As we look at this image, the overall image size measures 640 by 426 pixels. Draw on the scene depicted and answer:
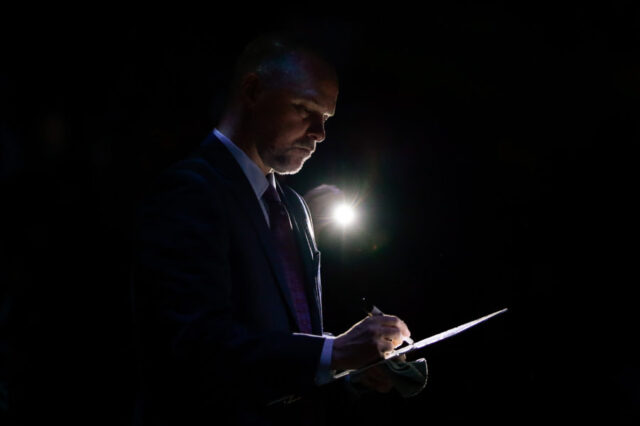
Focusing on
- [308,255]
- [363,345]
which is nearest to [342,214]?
[308,255]

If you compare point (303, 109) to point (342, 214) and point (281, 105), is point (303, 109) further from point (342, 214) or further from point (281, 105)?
point (342, 214)

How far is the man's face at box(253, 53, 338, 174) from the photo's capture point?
5.65ft

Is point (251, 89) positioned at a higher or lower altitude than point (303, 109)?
higher

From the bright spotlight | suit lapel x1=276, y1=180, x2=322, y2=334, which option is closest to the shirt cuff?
suit lapel x1=276, y1=180, x2=322, y2=334

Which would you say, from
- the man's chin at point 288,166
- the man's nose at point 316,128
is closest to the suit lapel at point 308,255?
the man's chin at point 288,166

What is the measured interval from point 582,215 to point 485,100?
100 cm

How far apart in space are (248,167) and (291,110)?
266mm

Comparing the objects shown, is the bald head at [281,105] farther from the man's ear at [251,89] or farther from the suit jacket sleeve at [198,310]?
the suit jacket sleeve at [198,310]

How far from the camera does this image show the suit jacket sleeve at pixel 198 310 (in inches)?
48.7

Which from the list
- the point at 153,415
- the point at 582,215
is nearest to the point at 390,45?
the point at 582,215

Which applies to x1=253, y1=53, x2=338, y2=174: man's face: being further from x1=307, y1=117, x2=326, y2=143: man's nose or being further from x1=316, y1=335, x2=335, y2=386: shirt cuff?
x1=316, y1=335, x2=335, y2=386: shirt cuff

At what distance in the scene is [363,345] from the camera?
1.29 meters

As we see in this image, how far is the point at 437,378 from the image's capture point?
3117 mm

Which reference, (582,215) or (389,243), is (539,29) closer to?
(582,215)
